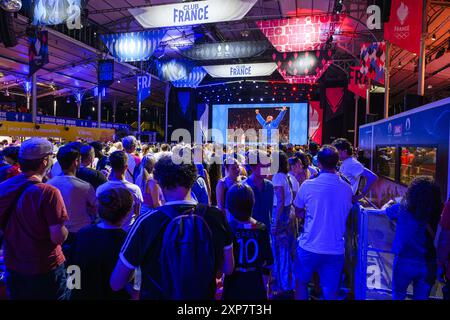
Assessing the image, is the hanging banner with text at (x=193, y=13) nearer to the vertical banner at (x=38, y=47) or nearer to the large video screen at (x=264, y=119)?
the vertical banner at (x=38, y=47)

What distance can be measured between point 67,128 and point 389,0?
1211 cm

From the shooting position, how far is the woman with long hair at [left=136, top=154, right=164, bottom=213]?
11.5 feet

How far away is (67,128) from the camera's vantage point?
42.8 ft

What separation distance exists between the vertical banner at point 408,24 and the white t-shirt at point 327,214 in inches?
179

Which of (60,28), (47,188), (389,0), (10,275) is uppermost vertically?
(60,28)

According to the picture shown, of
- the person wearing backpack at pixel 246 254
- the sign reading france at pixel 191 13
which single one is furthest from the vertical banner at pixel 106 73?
the person wearing backpack at pixel 246 254

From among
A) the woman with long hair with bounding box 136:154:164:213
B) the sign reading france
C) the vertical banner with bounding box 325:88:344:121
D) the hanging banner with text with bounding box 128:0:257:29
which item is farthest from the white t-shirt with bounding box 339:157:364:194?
the vertical banner with bounding box 325:88:344:121

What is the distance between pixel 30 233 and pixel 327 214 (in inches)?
84.3

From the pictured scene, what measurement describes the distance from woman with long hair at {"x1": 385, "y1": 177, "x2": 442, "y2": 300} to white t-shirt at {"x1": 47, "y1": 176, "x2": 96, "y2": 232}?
8.35 feet

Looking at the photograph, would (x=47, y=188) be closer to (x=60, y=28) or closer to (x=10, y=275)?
(x=10, y=275)

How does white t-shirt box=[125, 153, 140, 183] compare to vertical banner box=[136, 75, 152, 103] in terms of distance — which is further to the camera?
vertical banner box=[136, 75, 152, 103]

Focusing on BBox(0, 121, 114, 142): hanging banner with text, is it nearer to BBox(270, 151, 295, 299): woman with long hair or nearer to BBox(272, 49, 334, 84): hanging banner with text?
BBox(272, 49, 334, 84): hanging banner with text

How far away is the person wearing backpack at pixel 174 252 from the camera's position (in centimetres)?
148
